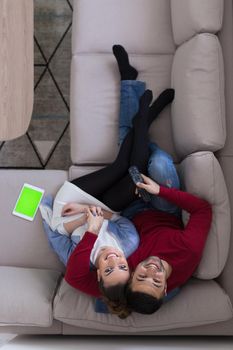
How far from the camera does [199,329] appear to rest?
172 centimetres

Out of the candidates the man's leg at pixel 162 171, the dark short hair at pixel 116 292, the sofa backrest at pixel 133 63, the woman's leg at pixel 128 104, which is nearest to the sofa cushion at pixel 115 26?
the sofa backrest at pixel 133 63

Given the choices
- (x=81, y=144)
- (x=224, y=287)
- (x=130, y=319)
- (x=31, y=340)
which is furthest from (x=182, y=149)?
(x=31, y=340)

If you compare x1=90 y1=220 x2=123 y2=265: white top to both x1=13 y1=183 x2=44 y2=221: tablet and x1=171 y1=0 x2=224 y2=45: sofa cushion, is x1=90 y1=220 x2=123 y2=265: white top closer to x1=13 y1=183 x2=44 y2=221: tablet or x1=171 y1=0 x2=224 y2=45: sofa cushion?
x1=13 y1=183 x2=44 y2=221: tablet

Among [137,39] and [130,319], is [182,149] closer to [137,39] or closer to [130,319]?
[137,39]

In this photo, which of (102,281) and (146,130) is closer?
(102,281)

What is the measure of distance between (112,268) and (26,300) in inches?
14.7

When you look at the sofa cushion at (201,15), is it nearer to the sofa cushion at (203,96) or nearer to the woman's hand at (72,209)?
the sofa cushion at (203,96)

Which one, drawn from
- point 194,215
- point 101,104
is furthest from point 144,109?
→ point 194,215

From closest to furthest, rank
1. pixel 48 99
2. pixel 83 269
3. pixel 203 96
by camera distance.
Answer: pixel 83 269
pixel 203 96
pixel 48 99

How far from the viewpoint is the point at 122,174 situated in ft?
6.02

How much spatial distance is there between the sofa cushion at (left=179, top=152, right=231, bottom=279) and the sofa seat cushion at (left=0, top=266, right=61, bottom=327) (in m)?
0.58

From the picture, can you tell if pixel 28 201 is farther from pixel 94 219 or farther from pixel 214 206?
pixel 214 206

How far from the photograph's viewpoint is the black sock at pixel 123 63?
6.15ft

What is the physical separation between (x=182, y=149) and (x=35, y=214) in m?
0.64
